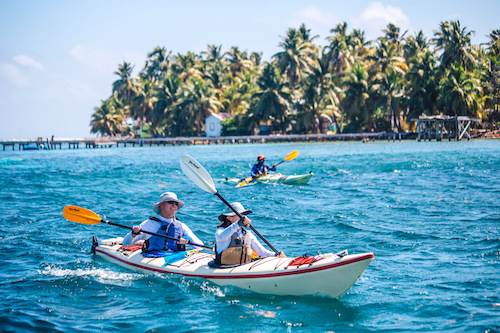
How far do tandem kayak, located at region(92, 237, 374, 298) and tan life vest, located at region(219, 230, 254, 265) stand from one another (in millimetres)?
145

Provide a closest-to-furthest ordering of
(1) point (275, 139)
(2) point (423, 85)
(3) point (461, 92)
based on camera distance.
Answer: (3) point (461, 92)
(2) point (423, 85)
(1) point (275, 139)

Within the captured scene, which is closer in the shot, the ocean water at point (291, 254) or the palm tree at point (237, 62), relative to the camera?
the ocean water at point (291, 254)

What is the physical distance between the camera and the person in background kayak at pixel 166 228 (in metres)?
8.61

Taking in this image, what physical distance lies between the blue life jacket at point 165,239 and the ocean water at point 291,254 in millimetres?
591

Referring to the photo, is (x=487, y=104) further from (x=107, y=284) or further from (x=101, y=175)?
(x=107, y=284)

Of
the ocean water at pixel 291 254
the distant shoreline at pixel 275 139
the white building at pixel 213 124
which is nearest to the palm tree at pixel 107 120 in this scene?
the distant shoreline at pixel 275 139

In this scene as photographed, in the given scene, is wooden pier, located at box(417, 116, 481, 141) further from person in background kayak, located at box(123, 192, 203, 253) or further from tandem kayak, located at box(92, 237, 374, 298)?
tandem kayak, located at box(92, 237, 374, 298)

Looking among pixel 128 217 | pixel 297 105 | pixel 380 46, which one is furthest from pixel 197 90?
pixel 128 217

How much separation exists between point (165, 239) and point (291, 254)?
2920 mm

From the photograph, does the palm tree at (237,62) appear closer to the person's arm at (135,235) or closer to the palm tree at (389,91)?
the palm tree at (389,91)

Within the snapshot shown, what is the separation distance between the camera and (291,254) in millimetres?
10492

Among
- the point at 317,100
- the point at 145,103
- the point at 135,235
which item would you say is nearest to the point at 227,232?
the point at 135,235

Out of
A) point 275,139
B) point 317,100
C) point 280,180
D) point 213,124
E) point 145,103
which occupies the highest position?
point 145,103

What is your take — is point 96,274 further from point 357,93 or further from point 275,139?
point 275,139
